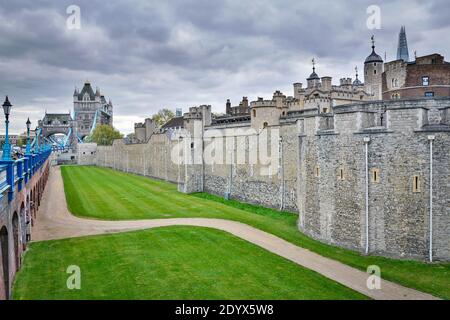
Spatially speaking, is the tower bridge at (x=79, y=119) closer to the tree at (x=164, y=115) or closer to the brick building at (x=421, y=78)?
the tree at (x=164, y=115)

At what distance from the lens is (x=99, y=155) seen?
3903 inches

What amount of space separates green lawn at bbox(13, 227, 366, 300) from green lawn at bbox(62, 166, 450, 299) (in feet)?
8.36

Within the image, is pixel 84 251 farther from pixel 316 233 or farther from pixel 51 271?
pixel 316 233

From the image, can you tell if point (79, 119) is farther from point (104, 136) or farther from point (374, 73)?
point (374, 73)

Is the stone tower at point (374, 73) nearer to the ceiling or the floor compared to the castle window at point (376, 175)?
nearer to the ceiling

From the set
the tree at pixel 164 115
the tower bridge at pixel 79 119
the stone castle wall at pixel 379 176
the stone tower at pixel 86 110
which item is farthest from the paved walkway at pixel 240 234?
the stone tower at pixel 86 110

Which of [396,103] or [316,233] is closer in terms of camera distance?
[396,103]

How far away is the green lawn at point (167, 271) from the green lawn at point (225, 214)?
2547 mm

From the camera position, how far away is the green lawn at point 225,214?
1472 cm

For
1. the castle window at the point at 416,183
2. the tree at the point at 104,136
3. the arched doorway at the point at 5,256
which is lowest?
the arched doorway at the point at 5,256

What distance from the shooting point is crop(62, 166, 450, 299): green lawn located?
14.7 m

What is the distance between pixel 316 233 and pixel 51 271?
12137 mm

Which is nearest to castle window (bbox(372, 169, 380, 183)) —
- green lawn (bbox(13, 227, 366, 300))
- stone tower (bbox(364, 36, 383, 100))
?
green lawn (bbox(13, 227, 366, 300))
